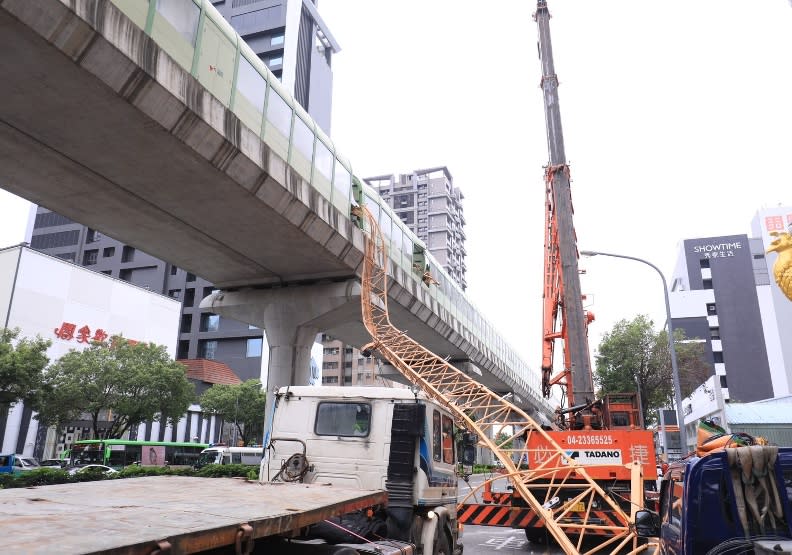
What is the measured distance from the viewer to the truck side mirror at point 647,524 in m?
5.21

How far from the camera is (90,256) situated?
2918 inches

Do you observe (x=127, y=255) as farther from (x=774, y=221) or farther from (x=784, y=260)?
(x=774, y=221)

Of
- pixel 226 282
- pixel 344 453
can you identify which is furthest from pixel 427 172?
pixel 344 453

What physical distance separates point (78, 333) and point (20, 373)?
51.0ft

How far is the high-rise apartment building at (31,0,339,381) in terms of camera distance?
6888 centimetres

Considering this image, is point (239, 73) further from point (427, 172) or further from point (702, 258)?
point (427, 172)

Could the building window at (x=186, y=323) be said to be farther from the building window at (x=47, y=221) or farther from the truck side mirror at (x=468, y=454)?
the truck side mirror at (x=468, y=454)

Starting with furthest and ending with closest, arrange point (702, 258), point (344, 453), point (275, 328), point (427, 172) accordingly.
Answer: point (427, 172), point (702, 258), point (275, 328), point (344, 453)

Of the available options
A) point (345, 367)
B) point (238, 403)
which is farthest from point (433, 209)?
point (238, 403)

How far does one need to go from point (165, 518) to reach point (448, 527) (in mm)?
5167

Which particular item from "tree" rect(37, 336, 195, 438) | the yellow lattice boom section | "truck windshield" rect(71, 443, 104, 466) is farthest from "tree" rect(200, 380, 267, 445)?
the yellow lattice boom section

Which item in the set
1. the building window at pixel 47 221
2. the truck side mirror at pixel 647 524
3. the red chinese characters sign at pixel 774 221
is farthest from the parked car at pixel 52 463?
the red chinese characters sign at pixel 774 221

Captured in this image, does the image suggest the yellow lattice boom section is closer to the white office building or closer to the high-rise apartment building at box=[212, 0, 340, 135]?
the white office building

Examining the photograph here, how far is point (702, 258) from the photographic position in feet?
231
